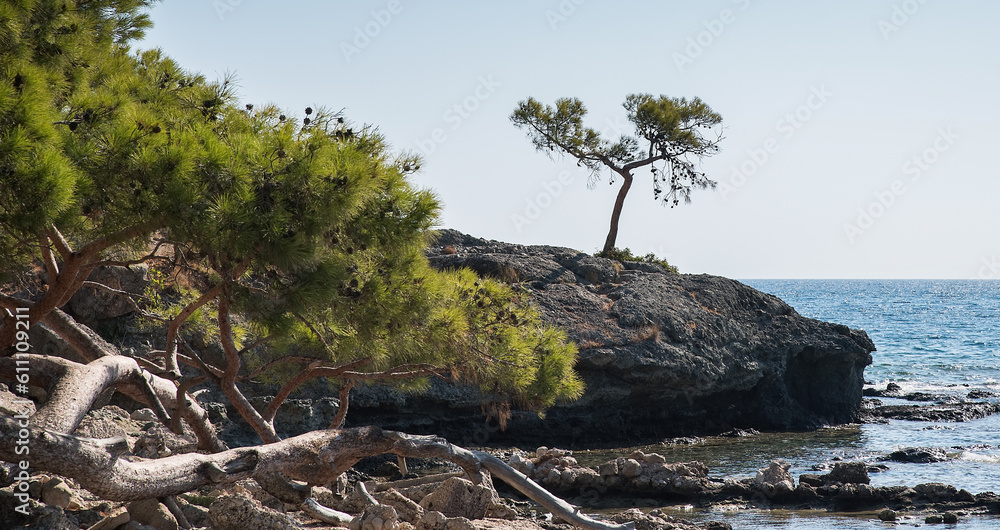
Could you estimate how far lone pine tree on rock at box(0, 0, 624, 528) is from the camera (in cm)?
568

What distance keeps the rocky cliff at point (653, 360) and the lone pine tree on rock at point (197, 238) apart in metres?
10.7

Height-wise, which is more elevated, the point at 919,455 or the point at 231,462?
the point at 231,462

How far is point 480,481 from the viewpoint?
9.98 metres

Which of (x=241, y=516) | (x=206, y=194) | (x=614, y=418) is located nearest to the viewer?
(x=206, y=194)

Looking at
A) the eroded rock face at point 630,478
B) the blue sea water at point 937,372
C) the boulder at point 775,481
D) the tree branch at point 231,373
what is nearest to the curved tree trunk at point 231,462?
the tree branch at point 231,373

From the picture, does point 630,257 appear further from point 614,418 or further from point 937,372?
point 937,372

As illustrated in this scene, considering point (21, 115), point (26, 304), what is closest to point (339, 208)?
point (21, 115)

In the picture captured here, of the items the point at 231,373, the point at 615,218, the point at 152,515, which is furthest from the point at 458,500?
the point at 615,218

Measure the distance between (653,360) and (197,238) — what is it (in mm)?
17750

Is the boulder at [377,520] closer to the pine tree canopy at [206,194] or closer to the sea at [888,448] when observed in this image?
the pine tree canopy at [206,194]

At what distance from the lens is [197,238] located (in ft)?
20.0

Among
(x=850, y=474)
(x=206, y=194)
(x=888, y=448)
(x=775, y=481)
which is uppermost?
(x=206, y=194)

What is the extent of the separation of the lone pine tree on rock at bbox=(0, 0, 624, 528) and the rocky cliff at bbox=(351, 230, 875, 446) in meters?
10.7

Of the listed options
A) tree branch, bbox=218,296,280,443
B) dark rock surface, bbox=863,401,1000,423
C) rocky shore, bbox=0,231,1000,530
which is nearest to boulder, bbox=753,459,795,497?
rocky shore, bbox=0,231,1000,530
